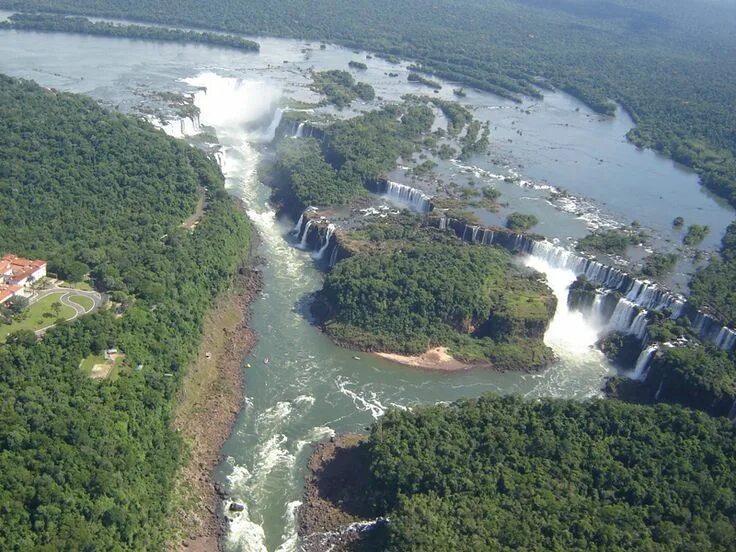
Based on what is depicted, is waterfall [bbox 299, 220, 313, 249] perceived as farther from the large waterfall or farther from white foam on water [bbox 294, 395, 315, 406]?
white foam on water [bbox 294, 395, 315, 406]

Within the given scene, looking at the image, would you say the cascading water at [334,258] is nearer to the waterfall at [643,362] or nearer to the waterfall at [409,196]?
the waterfall at [409,196]

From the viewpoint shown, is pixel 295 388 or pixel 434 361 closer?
pixel 295 388

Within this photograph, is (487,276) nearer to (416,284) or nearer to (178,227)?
(416,284)

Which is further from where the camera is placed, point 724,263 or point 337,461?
point 724,263

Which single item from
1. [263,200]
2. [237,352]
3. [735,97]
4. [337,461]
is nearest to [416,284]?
[237,352]

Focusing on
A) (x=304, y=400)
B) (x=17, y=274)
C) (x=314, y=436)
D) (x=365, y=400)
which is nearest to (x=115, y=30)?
(x=17, y=274)

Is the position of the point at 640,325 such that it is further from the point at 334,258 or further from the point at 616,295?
the point at 334,258
